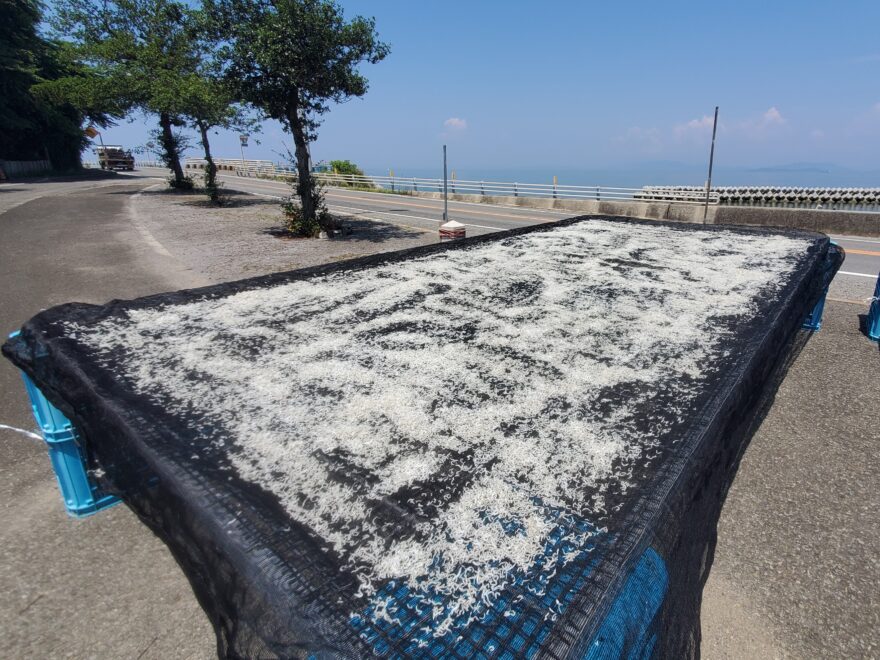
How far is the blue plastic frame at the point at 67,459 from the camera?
90.5 inches

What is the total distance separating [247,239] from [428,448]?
458 inches

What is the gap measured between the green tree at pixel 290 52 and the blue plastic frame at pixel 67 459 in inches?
380

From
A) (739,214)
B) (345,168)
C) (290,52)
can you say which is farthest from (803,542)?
(345,168)

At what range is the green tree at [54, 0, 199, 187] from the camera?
1745 centimetres

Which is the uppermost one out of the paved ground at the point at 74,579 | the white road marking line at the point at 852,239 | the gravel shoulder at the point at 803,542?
the white road marking line at the point at 852,239

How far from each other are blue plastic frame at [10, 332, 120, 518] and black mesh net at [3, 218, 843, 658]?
0.31 meters

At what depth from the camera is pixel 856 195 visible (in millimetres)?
32938

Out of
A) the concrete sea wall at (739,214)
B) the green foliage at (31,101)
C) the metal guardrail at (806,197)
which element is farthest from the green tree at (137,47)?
the metal guardrail at (806,197)

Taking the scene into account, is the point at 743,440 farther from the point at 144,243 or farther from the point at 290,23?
the point at 144,243

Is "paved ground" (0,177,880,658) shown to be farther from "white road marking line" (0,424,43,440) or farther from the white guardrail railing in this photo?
the white guardrail railing

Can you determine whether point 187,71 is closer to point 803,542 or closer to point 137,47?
point 137,47

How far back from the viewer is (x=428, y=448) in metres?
1.57

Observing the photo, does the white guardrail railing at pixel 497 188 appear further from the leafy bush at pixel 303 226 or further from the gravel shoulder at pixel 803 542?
the gravel shoulder at pixel 803 542

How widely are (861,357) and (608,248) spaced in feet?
9.49
